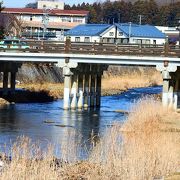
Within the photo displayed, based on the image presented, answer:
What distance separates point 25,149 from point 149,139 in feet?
15.1

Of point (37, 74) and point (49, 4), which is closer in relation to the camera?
point (37, 74)

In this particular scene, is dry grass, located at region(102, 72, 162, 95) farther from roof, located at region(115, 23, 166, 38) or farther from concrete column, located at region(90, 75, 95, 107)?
concrete column, located at region(90, 75, 95, 107)

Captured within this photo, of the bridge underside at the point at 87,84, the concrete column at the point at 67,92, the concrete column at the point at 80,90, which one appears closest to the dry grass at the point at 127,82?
the bridge underside at the point at 87,84

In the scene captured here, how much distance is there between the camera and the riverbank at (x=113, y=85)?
51.3 metres

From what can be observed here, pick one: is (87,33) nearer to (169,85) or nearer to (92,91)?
(92,91)

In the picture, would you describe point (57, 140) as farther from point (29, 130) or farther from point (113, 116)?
point (113, 116)

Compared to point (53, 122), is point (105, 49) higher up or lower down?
higher up

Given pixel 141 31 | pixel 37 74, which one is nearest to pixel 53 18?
pixel 141 31

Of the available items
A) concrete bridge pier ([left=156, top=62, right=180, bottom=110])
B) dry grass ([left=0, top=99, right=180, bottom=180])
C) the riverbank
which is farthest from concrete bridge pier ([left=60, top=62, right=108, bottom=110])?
dry grass ([left=0, top=99, right=180, bottom=180])

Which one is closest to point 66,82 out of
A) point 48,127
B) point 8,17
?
point 48,127

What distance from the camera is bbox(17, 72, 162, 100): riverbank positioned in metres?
51.3

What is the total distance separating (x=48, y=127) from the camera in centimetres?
2962

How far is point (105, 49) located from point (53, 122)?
33.0ft

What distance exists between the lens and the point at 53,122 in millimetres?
32094
